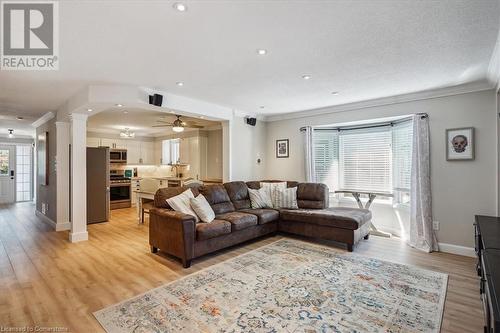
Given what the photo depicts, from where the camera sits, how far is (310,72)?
3.26 meters

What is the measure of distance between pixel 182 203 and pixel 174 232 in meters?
0.49

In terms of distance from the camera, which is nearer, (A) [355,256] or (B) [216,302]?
(B) [216,302]

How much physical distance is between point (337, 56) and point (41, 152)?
6945mm

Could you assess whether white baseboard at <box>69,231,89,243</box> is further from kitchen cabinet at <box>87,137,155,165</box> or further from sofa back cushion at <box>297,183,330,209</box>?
kitchen cabinet at <box>87,137,155,165</box>

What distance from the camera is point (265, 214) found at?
177 inches

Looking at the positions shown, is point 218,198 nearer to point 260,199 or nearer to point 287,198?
point 260,199

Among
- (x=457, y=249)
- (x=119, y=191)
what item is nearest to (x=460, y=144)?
(x=457, y=249)

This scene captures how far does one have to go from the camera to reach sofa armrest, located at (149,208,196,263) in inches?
132

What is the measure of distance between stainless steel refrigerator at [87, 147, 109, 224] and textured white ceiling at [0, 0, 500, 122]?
2.00 meters

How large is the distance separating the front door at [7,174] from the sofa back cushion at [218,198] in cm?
872

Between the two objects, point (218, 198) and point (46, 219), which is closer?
point (218, 198)

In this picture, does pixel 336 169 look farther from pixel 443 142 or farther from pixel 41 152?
pixel 41 152

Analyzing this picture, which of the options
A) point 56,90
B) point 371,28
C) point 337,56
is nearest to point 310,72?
point 337,56

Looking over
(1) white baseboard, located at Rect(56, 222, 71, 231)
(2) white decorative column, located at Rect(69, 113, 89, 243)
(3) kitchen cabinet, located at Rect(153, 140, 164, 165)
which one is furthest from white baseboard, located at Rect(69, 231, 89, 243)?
(3) kitchen cabinet, located at Rect(153, 140, 164, 165)
